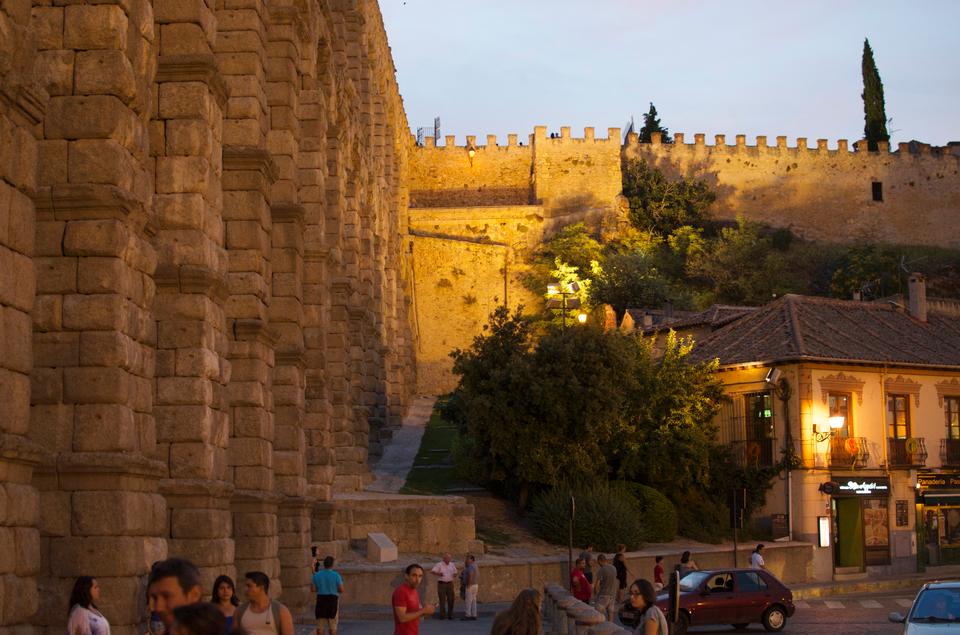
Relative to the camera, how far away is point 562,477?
112ft

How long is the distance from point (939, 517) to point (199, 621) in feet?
125

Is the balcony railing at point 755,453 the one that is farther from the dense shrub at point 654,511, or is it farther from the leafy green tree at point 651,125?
the leafy green tree at point 651,125

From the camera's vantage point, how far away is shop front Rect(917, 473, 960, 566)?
38938 millimetres

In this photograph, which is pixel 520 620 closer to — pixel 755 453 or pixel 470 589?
pixel 470 589

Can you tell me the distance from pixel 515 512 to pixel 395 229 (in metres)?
20.7

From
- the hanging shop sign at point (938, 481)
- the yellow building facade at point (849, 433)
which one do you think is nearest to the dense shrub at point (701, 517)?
the yellow building facade at point (849, 433)

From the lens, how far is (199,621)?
4.64 m

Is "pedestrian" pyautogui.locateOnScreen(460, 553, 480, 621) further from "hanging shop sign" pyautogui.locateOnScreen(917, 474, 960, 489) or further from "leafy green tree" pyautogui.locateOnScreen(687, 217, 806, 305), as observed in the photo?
"leafy green tree" pyautogui.locateOnScreen(687, 217, 806, 305)

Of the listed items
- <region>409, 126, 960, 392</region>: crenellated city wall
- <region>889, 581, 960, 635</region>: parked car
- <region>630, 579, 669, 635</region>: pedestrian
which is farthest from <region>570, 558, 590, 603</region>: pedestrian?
<region>409, 126, 960, 392</region>: crenellated city wall

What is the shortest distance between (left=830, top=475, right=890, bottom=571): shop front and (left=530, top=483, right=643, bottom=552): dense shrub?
283 inches

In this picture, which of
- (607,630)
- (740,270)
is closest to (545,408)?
(607,630)

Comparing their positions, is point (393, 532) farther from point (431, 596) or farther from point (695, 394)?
point (695, 394)

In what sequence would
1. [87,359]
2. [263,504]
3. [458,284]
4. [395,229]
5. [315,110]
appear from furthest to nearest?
[458,284], [395,229], [315,110], [263,504], [87,359]

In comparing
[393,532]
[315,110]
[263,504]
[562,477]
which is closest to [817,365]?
[562,477]
